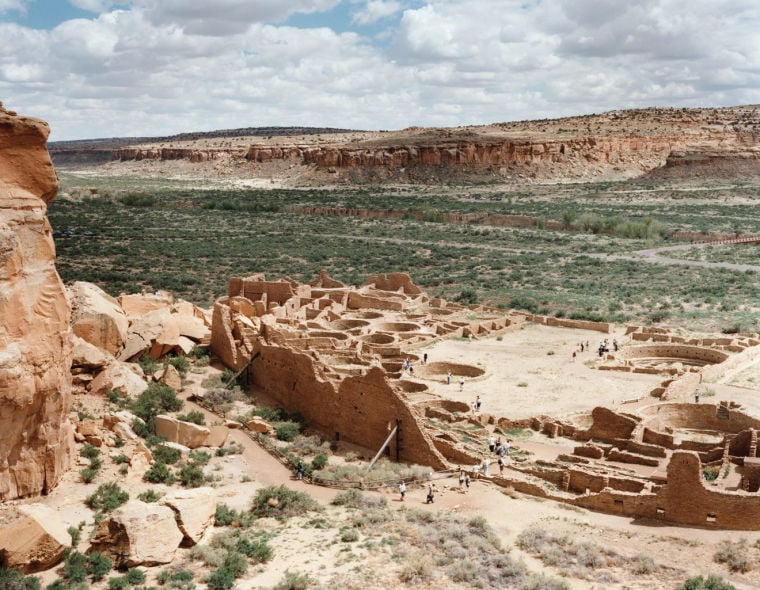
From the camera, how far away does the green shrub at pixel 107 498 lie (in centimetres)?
2030

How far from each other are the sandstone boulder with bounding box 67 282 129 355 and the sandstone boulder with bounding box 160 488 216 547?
522 inches

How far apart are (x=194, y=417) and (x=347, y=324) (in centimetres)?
1627

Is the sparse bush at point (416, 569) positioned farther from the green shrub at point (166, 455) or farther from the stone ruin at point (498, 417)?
the green shrub at point (166, 455)

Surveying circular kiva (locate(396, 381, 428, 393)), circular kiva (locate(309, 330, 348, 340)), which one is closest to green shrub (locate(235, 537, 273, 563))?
circular kiva (locate(396, 381, 428, 393))

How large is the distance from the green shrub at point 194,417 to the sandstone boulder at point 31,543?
10.5m

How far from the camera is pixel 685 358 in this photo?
135ft

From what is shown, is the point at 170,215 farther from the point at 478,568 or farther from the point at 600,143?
the point at 478,568

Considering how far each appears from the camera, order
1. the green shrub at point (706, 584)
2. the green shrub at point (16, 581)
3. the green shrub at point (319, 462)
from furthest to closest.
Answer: the green shrub at point (319, 462) → the green shrub at point (706, 584) → the green shrub at point (16, 581)

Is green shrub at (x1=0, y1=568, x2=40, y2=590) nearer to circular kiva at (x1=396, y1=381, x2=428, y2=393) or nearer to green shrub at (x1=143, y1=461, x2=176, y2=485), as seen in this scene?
green shrub at (x1=143, y1=461, x2=176, y2=485)

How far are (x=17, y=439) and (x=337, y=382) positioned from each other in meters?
13.0

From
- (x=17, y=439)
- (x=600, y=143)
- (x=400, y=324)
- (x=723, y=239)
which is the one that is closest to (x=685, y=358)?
(x=400, y=324)

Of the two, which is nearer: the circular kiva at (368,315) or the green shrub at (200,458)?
the green shrub at (200,458)

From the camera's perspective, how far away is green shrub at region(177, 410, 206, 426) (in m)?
28.8

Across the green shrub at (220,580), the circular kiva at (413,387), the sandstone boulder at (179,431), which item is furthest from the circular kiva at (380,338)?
the green shrub at (220,580)
